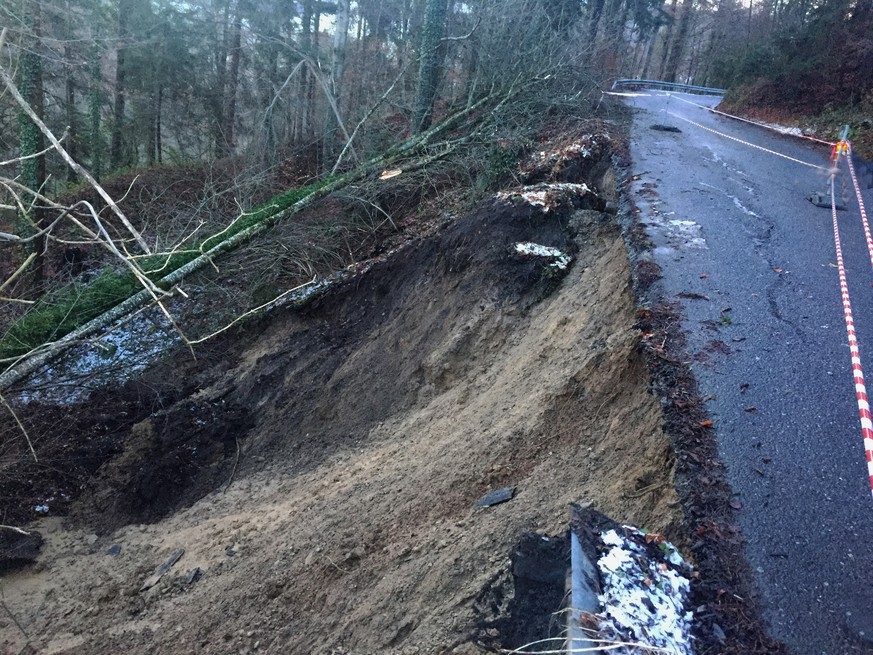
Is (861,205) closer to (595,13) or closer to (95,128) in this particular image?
(595,13)

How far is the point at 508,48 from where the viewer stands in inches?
499

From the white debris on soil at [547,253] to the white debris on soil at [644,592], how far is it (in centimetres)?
439

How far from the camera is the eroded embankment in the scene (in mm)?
3887

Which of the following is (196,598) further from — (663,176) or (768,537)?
(663,176)

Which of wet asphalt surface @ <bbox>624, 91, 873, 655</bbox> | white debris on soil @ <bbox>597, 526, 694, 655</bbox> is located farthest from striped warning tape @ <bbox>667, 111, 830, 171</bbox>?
white debris on soil @ <bbox>597, 526, 694, 655</bbox>

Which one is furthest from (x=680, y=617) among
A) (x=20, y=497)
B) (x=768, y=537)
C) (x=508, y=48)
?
(x=508, y=48)

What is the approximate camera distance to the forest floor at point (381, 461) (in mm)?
3725

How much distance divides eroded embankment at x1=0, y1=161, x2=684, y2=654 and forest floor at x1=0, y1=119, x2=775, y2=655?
0.07ft

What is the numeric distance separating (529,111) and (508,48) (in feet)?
7.07

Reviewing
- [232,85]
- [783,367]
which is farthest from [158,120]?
[783,367]

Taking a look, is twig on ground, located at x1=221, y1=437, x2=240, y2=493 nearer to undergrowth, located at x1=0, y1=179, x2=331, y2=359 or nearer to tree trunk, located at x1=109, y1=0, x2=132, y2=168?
undergrowth, located at x1=0, y1=179, x2=331, y2=359

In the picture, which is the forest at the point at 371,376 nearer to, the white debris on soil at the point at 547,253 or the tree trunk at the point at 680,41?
the white debris on soil at the point at 547,253

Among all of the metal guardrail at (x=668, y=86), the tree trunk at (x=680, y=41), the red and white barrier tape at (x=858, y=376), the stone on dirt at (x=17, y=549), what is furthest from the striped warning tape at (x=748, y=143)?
the tree trunk at (x=680, y=41)

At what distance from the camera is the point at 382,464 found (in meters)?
6.00
